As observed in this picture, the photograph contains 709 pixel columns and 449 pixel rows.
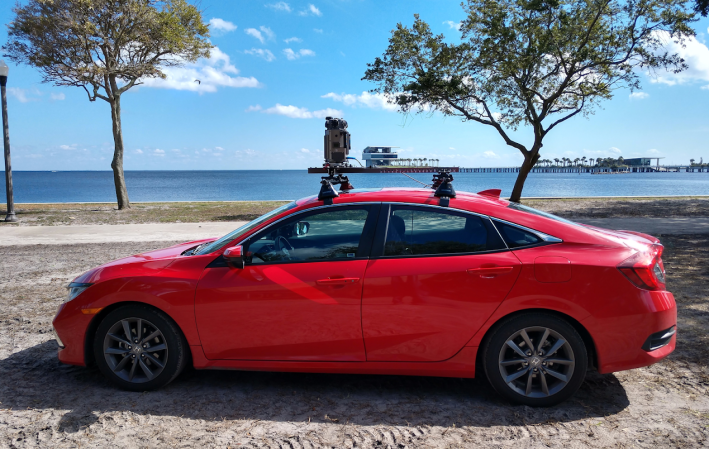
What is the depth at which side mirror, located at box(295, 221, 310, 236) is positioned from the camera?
151 inches

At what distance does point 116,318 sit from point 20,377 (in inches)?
46.6

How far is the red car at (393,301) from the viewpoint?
11.1 feet

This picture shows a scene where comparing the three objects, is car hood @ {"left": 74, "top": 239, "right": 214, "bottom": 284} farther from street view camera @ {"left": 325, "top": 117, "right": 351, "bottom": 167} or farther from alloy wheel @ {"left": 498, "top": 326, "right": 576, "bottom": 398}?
alloy wheel @ {"left": 498, "top": 326, "right": 576, "bottom": 398}

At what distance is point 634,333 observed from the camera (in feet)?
11.0

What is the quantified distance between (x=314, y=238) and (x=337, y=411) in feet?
4.19

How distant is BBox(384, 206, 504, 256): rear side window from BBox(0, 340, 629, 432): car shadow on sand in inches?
44.1

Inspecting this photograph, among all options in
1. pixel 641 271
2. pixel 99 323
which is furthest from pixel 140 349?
pixel 641 271

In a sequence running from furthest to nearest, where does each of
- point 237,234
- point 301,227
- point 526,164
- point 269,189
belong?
point 269,189, point 526,164, point 237,234, point 301,227

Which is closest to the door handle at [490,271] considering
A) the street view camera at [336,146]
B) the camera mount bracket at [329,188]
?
the camera mount bracket at [329,188]

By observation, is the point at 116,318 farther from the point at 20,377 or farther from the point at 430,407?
the point at 430,407

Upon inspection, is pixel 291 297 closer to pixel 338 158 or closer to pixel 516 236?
pixel 516 236

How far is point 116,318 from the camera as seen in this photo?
12.3 ft

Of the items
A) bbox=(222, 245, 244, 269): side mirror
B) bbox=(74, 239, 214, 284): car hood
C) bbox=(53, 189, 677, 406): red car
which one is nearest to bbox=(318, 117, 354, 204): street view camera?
bbox=(53, 189, 677, 406): red car

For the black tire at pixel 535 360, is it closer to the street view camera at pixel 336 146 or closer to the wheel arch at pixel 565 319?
the wheel arch at pixel 565 319
